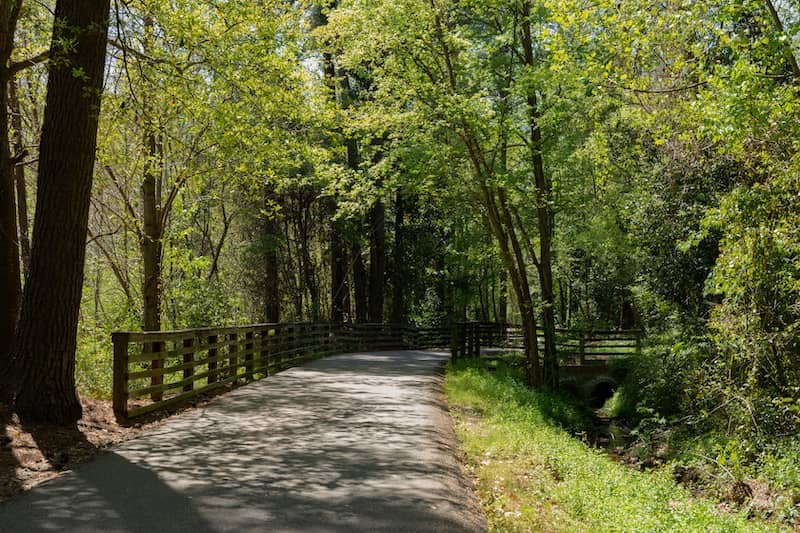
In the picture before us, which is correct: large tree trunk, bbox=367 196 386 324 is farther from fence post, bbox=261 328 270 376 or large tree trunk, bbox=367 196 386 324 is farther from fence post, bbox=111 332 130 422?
fence post, bbox=111 332 130 422

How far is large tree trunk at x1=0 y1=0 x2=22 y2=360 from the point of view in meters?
8.95

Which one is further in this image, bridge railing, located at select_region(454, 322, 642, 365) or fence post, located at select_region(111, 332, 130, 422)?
bridge railing, located at select_region(454, 322, 642, 365)

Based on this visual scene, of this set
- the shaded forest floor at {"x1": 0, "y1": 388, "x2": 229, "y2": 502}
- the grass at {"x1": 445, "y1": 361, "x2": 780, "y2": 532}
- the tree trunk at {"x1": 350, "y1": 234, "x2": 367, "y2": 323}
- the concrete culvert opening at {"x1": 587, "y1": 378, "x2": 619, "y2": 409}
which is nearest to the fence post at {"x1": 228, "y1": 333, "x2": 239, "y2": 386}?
the shaded forest floor at {"x1": 0, "y1": 388, "x2": 229, "y2": 502}

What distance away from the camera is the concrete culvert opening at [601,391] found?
73.5ft

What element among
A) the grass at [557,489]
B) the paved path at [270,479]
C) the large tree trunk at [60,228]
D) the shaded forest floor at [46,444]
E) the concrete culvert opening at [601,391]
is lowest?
the concrete culvert opening at [601,391]

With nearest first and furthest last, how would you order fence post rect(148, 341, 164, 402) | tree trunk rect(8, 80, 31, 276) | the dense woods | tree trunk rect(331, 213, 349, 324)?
the dense woods
fence post rect(148, 341, 164, 402)
tree trunk rect(8, 80, 31, 276)
tree trunk rect(331, 213, 349, 324)

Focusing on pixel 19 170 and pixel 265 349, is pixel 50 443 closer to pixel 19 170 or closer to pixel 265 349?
pixel 19 170

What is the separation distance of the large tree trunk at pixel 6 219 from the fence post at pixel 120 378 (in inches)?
60.8

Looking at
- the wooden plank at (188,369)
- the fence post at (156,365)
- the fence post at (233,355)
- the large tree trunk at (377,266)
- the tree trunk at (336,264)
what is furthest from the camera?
the tree trunk at (336,264)

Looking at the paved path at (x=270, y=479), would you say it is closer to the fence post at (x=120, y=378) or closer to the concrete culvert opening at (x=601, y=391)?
the fence post at (x=120, y=378)

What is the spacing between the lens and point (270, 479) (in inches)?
242

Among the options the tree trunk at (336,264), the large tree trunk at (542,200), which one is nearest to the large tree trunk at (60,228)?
the large tree trunk at (542,200)

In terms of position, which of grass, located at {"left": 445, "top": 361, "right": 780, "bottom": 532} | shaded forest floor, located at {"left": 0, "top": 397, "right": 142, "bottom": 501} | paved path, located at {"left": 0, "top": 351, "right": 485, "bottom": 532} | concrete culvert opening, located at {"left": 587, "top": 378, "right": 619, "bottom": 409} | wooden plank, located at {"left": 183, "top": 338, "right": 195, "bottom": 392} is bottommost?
concrete culvert opening, located at {"left": 587, "top": 378, "right": 619, "bottom": 409}

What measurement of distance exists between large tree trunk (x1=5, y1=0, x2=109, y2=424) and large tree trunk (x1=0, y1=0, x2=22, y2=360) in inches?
51.9
